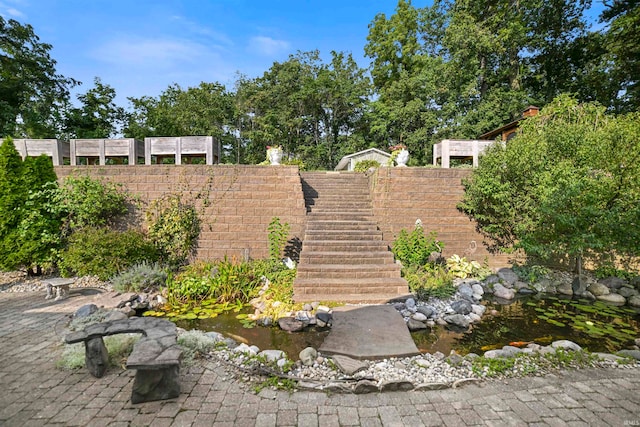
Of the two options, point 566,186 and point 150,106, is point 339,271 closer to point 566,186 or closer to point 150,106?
point 566,186

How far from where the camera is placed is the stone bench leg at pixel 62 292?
15.7 ft

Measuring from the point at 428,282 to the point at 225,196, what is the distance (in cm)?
509

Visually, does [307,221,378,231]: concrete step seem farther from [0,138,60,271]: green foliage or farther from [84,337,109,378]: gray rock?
[0,138,60,271]: green foliage

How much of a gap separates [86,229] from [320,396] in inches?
247

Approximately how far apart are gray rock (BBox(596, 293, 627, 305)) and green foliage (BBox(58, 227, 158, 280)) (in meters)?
9.68

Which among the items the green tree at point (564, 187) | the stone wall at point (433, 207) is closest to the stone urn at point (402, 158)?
the stone wall at point (433, 207)

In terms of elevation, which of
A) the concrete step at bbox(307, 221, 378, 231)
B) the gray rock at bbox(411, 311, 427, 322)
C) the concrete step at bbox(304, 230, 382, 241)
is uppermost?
the concrete step at bbox(307, 221, 378, 231)

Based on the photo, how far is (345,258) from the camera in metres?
5.58

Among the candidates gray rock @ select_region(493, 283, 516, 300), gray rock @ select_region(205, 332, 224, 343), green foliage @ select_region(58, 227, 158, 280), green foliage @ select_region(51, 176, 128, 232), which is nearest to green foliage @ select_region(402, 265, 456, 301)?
gray rock @ select_region(493, 283, 516, 300)

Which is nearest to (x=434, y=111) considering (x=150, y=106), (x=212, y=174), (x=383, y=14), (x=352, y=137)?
(x=352, y=137)

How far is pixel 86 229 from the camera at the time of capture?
19.1 ft

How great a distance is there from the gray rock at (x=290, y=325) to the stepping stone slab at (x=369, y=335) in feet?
1.72

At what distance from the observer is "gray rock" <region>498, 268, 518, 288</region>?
5913 mm

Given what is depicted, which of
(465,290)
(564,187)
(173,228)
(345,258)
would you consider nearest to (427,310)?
(465,290)
